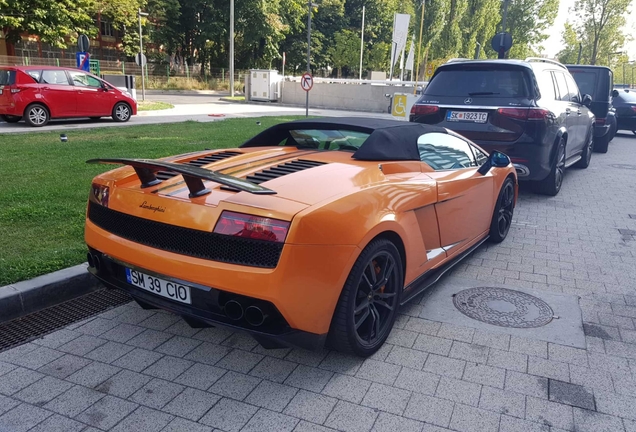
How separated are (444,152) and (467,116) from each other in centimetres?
311

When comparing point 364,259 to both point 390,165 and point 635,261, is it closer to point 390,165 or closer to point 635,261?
point 390,165

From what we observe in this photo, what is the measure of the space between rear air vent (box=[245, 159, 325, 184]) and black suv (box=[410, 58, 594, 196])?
14.3 ft

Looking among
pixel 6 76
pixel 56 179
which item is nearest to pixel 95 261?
pixel 56 179

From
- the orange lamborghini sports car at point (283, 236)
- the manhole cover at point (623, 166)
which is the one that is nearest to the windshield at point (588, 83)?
the manhole cover at point (623, 166)

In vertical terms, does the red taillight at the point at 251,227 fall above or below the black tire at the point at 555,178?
above

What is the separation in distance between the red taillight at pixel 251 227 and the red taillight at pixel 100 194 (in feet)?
3.17

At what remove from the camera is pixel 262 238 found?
2562 millimetres

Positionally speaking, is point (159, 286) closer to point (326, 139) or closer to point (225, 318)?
point (225, 318)

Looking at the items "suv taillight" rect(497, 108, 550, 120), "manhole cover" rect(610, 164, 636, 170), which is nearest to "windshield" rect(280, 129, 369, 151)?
"suv taillight" rect(497, 108, 550, 120)

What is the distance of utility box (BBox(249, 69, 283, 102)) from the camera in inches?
1177

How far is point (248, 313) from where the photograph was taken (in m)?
2.62

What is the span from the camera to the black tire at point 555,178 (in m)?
7.76

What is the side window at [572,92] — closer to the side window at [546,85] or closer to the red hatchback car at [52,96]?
the side window at [546,85]

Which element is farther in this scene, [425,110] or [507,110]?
[425,110]
